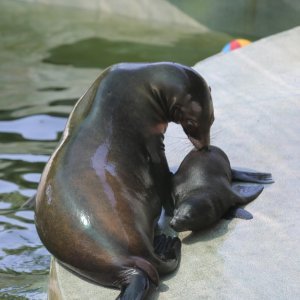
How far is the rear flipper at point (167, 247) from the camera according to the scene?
11.1 ft

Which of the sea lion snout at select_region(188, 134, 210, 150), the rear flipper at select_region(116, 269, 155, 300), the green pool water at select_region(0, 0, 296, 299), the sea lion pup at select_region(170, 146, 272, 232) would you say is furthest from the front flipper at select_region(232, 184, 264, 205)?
the green pool water at select_region(0, 0, 296, 299)

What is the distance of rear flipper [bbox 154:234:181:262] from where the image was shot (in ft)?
11.1

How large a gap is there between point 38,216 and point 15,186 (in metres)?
2.11

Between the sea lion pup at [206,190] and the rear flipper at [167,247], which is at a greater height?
the sea lion pup at [206,190]

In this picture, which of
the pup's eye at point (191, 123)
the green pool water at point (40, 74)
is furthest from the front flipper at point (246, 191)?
the green pool water at point (40, 74)

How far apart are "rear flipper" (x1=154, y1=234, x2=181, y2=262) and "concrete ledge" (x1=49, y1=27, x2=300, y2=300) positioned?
40mm

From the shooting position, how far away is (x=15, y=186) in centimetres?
558

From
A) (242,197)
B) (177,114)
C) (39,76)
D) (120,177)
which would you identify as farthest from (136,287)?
(39,76)

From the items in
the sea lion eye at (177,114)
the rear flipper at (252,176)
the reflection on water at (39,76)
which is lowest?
the reflection on water at (39,76)

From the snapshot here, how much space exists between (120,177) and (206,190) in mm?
394

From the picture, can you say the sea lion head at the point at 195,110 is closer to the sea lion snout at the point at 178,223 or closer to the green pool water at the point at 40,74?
the sea lion snout at the point at 178,223

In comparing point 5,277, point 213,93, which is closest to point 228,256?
point 5,277

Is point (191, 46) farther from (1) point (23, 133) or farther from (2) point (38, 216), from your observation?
(2) point (38, 216)

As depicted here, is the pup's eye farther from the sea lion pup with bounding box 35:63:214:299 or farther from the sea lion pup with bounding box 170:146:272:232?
the sea lion pup with bounding box 170:146:272:232
